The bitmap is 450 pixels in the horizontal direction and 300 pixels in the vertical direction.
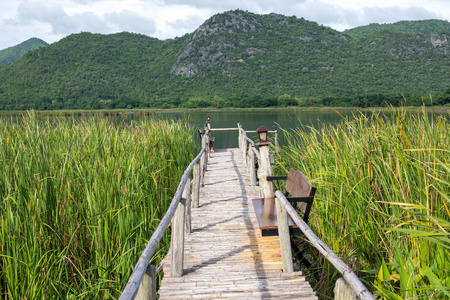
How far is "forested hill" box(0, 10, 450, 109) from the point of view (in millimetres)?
68312

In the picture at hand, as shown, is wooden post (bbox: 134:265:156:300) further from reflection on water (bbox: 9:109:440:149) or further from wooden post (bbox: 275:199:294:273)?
reflection on water (bbox: 9:109:440:149)

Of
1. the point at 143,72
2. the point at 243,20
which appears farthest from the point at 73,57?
the point at 243,20

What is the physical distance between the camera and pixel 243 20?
117 metres

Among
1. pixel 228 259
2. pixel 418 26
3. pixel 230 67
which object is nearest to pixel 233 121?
pixel 228 259

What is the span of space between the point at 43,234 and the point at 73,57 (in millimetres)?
103563

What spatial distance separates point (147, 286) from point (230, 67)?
9740 centimetres

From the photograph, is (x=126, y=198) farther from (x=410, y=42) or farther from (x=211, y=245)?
(x=410, y=42)

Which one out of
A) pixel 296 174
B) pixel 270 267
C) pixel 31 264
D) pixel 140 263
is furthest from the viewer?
pixel 296 174

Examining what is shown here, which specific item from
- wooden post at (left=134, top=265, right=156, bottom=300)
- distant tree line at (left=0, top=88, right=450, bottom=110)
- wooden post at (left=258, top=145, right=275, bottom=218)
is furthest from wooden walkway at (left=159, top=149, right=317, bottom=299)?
distant tree line at (left=0, top=88, right=450, bottom=110)

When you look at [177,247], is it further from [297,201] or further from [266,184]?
[266,184]

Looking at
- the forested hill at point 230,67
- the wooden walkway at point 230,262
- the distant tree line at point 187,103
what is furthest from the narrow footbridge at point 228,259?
the forested hill at point 230,67

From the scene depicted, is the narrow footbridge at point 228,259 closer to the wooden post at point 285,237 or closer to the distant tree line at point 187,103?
the wooden post at point 285,237

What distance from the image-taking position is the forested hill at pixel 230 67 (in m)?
68.3

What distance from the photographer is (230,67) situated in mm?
95875
